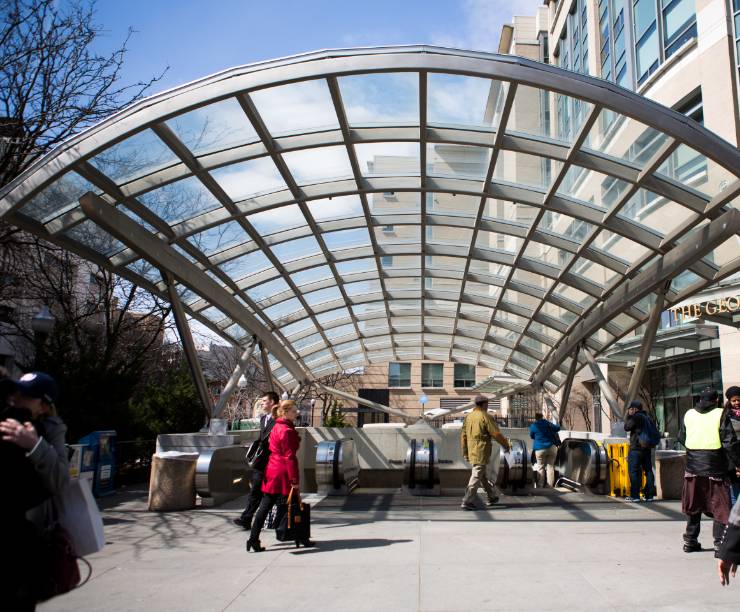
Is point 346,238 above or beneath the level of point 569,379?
above

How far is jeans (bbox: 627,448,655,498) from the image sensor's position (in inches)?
451

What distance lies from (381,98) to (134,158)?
418cm

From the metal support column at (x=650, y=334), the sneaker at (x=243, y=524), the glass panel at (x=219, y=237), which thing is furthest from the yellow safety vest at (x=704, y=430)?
the glass panel at (x=219, y=237)

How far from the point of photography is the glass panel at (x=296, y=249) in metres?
16.2

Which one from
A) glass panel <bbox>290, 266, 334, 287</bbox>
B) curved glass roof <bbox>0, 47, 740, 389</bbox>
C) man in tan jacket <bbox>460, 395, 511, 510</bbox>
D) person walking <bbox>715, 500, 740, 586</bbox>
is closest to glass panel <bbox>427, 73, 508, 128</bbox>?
curved glass roof <bbox>0, 47, 740, 389</bbox>

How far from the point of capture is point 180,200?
508 inches

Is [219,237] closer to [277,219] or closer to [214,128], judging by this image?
[277,219]

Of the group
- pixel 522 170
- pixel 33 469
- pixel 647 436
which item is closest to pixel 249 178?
pixel 522 170

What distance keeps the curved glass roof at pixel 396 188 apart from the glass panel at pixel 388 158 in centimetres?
4

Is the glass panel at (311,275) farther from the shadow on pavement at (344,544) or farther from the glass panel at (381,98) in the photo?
the shadow on pavement at (344,544)

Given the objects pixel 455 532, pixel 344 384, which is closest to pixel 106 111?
pixel 455 532

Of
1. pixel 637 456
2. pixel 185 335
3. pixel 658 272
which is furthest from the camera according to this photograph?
pixel 185 335

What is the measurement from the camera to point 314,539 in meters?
8.20

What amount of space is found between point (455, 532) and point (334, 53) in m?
6.85
